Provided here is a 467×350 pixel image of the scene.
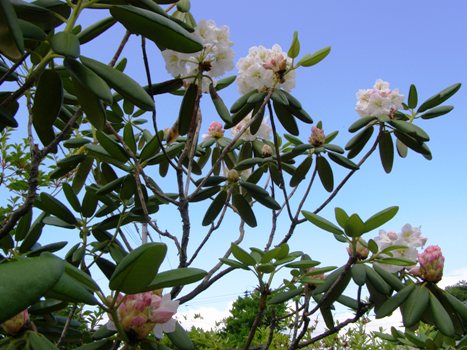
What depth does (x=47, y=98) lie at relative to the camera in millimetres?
1028

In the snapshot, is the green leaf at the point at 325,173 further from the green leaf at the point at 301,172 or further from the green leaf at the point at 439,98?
the green leaf at the point at 439,98

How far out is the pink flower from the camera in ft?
5.16

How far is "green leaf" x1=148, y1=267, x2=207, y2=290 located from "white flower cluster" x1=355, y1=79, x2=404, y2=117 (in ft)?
5.01

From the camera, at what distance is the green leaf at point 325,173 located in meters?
2.13

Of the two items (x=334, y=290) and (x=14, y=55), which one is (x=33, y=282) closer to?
(x=14, y=55)

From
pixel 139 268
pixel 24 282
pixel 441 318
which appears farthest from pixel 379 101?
pixel 24 282

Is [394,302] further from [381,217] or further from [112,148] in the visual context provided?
[112,148]

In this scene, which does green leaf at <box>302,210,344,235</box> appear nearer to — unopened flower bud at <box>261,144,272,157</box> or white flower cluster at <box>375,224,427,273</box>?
white flower cluster at <box>375,224,427,273</box>

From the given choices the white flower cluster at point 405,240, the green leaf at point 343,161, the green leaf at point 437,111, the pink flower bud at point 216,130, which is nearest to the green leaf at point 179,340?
the white flower cluster at point 405,240

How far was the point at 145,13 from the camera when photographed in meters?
0.82

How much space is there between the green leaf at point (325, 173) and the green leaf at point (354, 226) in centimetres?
75

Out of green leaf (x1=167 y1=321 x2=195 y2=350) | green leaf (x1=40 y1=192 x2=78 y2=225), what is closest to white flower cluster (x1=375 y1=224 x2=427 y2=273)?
green leaf (x1=167 y1=321 x2=195 y2=350)

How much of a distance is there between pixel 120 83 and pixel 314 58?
3.17 ft

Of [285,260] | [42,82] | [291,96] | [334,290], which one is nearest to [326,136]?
[291,96]
